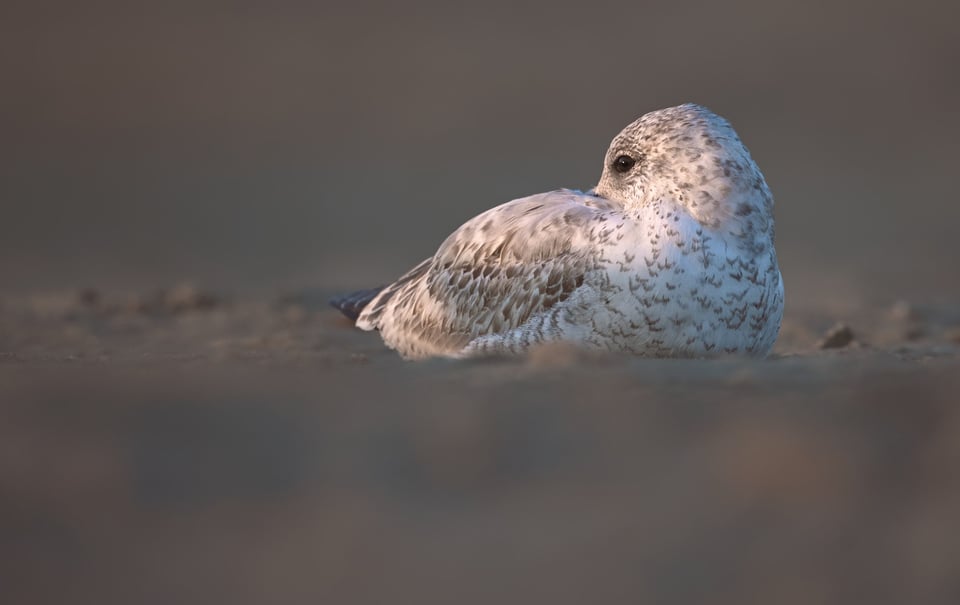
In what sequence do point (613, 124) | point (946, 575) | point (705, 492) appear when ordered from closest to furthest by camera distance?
point (946, 575), point (705, 492), point (613, 124)

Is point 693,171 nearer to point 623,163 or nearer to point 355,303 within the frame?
point 623,163

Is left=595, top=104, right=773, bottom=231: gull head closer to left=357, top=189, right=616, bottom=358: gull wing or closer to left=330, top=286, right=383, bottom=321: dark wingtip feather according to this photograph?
left=357, top=189, right=616, bottom=358: gull wing

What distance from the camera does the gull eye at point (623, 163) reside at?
22.4 ft

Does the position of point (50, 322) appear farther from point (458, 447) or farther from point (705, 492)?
point (705, 492)

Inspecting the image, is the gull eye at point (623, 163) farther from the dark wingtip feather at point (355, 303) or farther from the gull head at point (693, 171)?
the dark wingtip feather at point (355, 303)

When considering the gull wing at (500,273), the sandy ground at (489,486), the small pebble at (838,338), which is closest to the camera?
the sandy ground at (489,486)

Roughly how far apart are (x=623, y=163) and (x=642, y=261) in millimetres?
827

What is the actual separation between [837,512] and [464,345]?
3.00 m

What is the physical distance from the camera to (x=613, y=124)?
78.0ft

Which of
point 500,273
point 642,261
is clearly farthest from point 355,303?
point 642,261

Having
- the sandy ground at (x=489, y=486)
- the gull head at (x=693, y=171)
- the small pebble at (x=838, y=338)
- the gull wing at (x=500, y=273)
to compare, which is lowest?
the small pebble at (x=838, y=338)

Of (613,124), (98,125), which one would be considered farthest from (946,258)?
(98,125)

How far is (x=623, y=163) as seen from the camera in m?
6.84

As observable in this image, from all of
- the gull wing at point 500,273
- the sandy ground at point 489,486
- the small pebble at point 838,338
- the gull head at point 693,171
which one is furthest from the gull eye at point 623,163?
the small pebble at point 838,338
